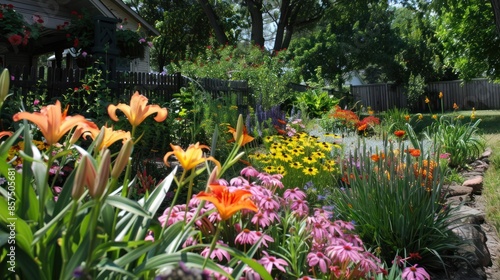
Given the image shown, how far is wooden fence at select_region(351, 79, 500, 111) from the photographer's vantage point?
2836 centimetres

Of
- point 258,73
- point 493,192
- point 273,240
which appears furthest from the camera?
point 258,73

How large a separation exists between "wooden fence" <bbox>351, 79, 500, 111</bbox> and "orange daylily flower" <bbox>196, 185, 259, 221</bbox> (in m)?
28.0

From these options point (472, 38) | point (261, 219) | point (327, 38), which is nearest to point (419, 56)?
point (327, 38)

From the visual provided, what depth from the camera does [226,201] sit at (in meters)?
1.27

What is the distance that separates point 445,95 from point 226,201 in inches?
1214

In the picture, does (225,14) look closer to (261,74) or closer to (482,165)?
(261,74)

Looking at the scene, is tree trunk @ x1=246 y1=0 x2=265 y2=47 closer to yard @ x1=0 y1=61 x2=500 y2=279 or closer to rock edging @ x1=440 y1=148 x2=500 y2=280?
yard @ x1=0 y1=61 x2=500 y2=279

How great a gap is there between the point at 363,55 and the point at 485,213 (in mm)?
25639

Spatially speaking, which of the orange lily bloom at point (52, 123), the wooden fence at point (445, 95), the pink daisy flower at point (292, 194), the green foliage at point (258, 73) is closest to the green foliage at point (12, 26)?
the green foliage at point (258, 73)

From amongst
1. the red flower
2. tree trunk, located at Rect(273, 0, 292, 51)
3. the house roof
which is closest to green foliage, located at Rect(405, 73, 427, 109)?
tree trunk, located at Rect(273, 0, 292, 51)

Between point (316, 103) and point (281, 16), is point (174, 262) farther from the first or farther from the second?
point (281, 16)

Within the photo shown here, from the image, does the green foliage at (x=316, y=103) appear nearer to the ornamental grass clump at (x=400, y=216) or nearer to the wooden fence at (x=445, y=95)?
the ornamental grass clump at (x=400, y=216)

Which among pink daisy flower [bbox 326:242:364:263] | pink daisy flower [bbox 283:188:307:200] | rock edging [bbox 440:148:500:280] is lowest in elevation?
rock edging [bbox 440:148:500:280]

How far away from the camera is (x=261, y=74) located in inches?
444
